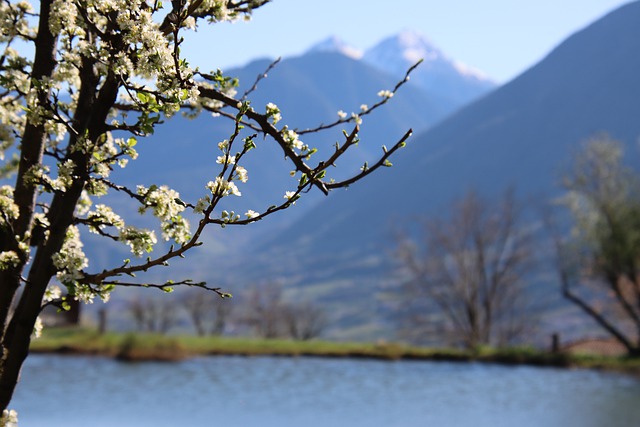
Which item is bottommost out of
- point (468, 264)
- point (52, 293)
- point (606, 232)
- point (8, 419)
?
point (8, 419)

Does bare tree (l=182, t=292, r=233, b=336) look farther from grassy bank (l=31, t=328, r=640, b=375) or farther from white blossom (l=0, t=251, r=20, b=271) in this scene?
white blossom (l=0, t=251, r=20, b=271)

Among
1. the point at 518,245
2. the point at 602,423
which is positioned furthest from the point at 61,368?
the point at 518,245

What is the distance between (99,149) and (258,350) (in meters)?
37.1

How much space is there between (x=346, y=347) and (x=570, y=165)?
1391 cm

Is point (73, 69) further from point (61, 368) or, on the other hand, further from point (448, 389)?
point (61, 368)

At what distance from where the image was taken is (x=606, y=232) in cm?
4119

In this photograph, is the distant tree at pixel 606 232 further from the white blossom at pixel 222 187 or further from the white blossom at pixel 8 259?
the white blossom at pixel 222 187

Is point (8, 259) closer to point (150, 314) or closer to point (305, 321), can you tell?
point (150, 314)

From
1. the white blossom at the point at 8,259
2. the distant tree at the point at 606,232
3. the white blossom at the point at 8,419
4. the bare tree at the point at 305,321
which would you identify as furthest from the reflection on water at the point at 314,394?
the bare tree at the point at 305,321

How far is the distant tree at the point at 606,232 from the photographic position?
133 ft

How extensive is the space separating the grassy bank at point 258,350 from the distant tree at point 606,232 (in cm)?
383

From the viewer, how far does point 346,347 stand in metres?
42.9

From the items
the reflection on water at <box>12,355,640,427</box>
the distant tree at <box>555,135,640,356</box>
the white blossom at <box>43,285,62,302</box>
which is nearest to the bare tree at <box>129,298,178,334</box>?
the reflection on water at <box>12,355,640,427</box>

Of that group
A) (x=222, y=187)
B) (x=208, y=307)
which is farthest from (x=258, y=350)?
(x=208, y=307)
